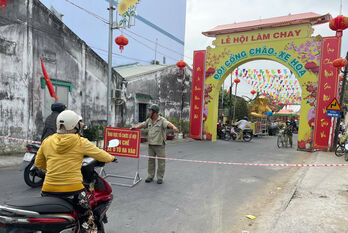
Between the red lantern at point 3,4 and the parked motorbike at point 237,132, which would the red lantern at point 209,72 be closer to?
the parked motorbike at point 237,132

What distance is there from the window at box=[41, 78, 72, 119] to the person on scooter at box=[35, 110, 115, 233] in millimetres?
7259

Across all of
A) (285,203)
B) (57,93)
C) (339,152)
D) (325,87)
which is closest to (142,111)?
(57,93)

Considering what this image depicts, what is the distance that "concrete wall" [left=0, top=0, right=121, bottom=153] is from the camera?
7.71 m

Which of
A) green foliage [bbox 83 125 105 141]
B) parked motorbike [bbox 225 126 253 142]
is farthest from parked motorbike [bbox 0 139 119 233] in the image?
parked motorbike [bbox 225 126 253 142]

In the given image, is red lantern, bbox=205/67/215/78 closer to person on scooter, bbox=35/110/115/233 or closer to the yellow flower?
the yellow flower

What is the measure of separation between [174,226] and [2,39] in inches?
299

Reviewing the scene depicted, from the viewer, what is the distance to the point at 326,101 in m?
11.0

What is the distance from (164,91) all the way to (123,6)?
744 cm

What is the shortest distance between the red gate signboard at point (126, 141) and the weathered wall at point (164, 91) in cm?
709

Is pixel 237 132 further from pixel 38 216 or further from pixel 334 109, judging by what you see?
pixel 38 216

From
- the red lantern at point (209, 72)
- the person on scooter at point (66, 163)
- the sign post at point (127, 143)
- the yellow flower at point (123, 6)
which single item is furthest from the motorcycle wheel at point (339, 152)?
the person on scooter at point (66, 163)

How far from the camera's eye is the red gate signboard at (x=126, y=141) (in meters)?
5.34

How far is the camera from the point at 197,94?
1509cm

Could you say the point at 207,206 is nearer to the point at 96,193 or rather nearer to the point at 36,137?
the point at 96,193
